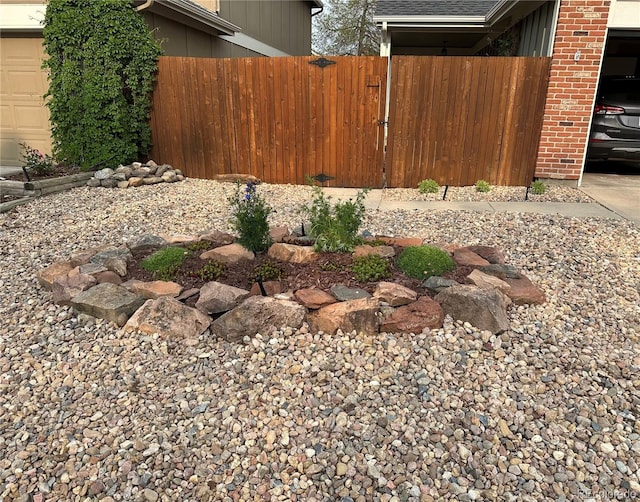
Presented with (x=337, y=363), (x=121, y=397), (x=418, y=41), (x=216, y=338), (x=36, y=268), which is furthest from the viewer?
(x=418, y=41)

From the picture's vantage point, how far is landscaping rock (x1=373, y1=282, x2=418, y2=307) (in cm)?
312

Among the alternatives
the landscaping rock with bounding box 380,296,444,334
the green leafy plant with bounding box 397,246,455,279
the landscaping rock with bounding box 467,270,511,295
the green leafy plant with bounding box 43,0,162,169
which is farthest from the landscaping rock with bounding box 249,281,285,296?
the green leafy plant with bounding box 43,0,162,169

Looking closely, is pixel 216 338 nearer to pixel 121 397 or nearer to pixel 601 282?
pixel 121 397

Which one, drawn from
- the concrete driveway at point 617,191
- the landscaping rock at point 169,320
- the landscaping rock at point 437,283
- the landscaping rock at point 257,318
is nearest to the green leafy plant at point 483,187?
the concrete driveway at point 617,191

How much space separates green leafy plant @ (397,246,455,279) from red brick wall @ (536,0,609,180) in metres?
4.30

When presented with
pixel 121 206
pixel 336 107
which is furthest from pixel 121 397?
pixel 336 107

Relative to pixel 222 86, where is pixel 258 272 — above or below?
below

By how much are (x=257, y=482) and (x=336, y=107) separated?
617cm

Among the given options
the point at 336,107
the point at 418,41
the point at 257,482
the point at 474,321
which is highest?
the point at 418,41

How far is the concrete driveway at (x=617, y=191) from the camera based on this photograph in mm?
5910

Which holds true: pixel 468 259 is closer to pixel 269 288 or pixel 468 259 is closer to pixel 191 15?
pixel 269 288

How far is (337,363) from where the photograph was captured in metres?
2.72

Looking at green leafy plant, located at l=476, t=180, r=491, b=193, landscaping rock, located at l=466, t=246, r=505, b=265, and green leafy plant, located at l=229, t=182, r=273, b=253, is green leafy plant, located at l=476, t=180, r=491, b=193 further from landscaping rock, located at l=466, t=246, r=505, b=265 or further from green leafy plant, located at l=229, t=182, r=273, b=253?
green leafy plant, located at l=229, t=182, r=273, b=253

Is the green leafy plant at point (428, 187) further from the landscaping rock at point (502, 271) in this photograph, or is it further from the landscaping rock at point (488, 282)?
the landscaping rock at point (488, 282)
